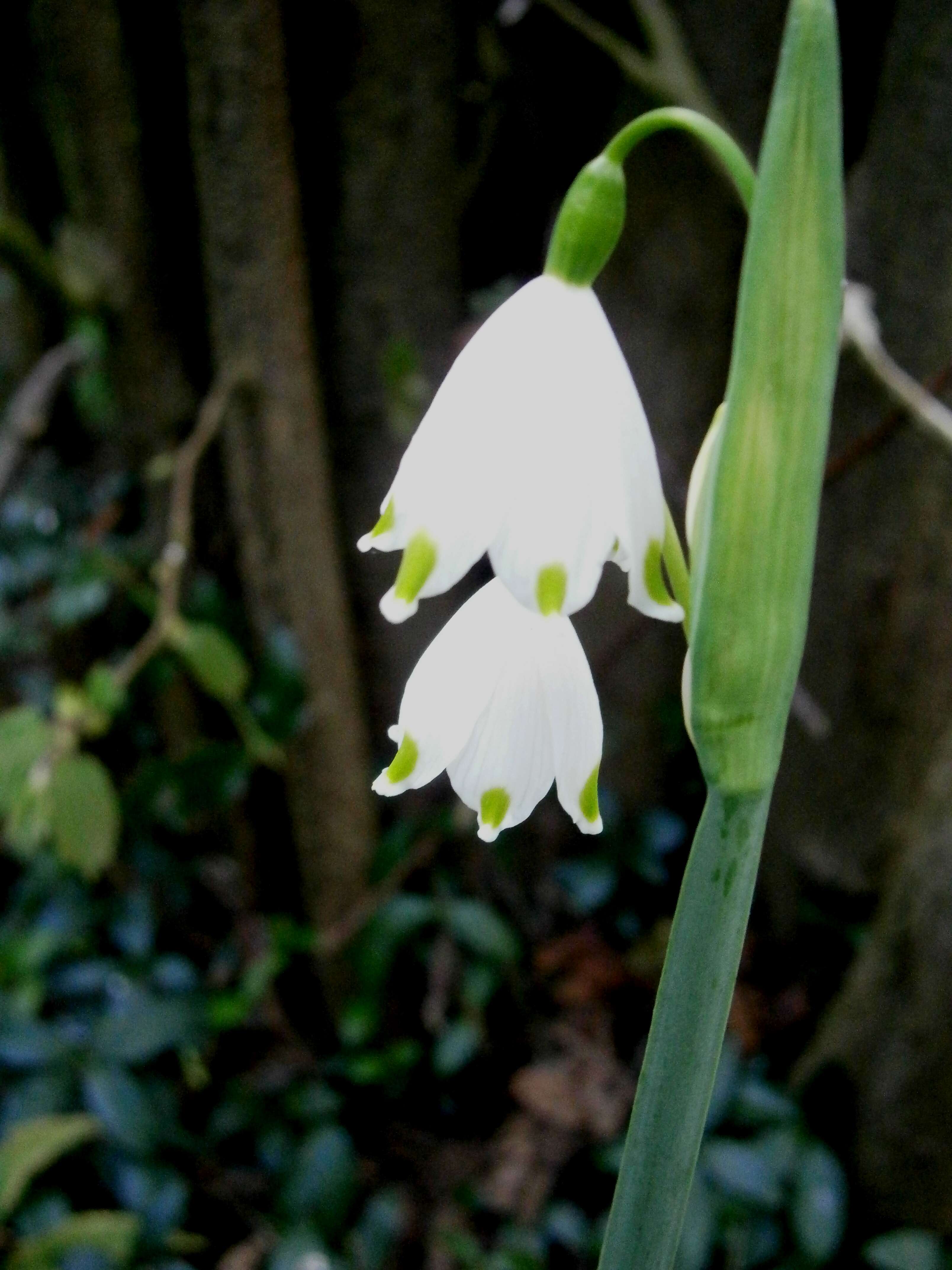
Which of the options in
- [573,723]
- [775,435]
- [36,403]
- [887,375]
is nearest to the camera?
[775,435]

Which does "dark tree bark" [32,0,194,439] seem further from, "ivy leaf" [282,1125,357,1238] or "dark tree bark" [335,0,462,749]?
"ivy leaf" [282,1125,357,1238]

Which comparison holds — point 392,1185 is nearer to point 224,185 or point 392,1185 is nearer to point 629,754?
point 629,754

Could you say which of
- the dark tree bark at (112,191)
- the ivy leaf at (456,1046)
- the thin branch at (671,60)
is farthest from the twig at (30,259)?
the ivy leaf at (456,1046)

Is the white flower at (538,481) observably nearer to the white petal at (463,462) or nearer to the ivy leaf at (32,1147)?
the white petal at (463,462)

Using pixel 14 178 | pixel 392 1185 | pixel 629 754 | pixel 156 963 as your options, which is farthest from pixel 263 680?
pixel 14 178

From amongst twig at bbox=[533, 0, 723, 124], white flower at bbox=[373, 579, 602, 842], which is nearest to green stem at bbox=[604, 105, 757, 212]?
white flower at bbox=[373, 579, 602, 842]

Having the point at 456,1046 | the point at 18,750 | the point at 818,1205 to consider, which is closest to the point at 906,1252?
the point at 818,1205

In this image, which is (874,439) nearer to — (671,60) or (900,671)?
(900,671)
